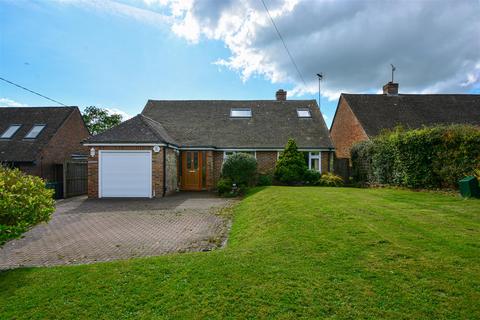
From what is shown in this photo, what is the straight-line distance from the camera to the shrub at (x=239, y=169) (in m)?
14.9

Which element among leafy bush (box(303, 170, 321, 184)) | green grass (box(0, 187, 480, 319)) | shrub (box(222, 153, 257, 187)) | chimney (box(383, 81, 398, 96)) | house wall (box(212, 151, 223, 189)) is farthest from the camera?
chimney (box(383, 81, 398, 96))

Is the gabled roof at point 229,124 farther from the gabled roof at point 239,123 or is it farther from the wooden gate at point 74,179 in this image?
the wooden gate at point 74,179

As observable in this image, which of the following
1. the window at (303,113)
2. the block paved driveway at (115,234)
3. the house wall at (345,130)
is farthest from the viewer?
the window at (303,113)

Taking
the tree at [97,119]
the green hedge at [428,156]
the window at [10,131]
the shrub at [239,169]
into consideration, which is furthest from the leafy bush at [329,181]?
the tree at [97,119]

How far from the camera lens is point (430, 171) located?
11852 millimetres

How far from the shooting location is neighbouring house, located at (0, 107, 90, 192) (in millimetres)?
16391

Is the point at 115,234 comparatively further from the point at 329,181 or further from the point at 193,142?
the point at 329,181

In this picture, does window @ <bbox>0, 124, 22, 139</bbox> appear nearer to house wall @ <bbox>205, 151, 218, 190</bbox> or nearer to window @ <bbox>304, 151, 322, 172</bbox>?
house wall @ <bbox>205, 151, 218, 190</bbox>

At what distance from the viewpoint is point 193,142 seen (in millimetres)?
17484

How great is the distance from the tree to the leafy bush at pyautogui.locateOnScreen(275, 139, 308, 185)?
26339 mm

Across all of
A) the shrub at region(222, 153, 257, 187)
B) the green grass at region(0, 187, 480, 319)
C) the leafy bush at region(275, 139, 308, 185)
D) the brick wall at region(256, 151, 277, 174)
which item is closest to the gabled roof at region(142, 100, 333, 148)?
the brick wall at region(256, 151, 277, 174)

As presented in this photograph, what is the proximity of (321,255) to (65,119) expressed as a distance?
20132 mm

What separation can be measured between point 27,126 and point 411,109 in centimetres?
2702

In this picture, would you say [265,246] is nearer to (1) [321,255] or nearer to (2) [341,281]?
(1) [321,255]
